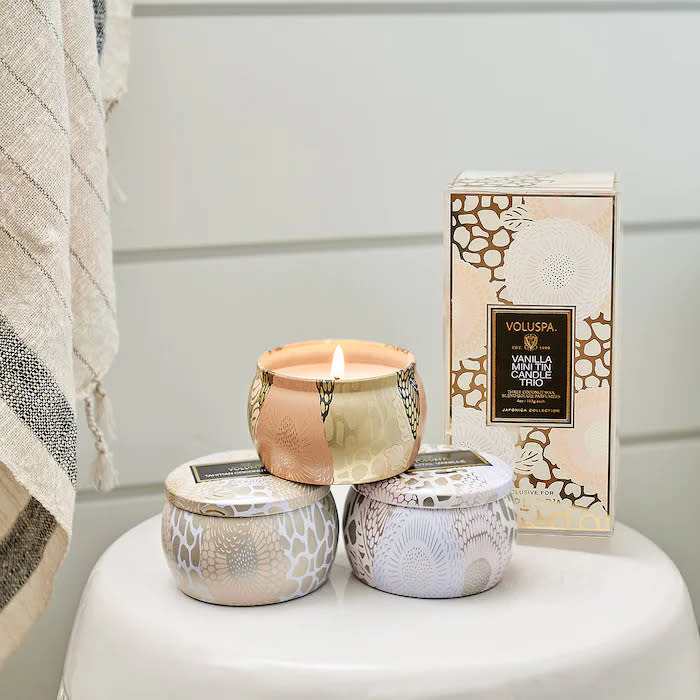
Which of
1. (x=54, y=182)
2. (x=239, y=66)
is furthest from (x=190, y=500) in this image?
(x=239, y=66)

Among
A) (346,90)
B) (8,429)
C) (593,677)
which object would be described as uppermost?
(346,90)

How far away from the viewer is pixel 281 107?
0.82m

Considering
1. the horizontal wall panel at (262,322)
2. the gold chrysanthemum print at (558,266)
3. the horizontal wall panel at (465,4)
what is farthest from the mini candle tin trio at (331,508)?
the horizontal wall panel at (465,4)

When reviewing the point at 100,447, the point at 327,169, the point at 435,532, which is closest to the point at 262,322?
the point at 327,169

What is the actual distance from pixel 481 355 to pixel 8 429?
31cm

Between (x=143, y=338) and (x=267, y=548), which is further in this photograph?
(x=143, y=338)

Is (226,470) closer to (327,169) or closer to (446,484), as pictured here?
(446,484)

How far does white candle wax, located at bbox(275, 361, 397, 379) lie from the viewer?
0.62m

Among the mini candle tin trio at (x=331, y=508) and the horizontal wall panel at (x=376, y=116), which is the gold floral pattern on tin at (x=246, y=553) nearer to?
the mini candle tin trio at (x=331, y=508)

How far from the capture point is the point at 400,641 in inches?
20.2

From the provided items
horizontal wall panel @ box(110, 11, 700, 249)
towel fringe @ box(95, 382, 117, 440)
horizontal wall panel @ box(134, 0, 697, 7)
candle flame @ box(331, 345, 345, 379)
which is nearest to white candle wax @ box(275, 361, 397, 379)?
candle flame @ box(331, 345, 345, 379)

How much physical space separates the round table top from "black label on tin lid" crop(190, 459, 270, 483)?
0.07 metres

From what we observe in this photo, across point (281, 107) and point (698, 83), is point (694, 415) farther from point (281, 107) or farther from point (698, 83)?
point (281, 107)

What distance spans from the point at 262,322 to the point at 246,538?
35 cm
